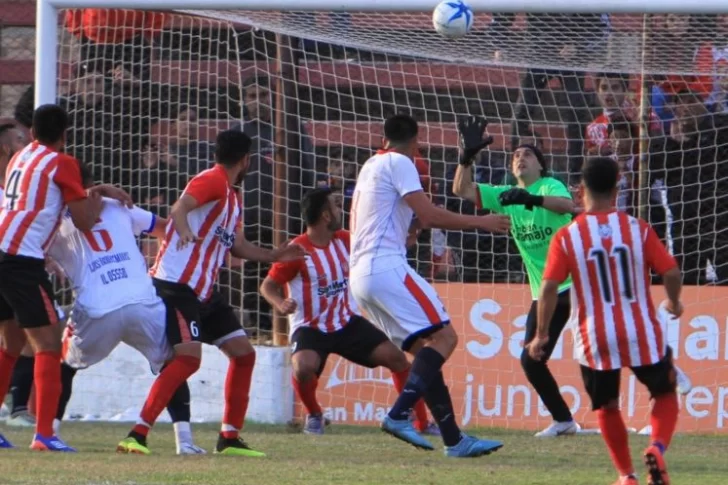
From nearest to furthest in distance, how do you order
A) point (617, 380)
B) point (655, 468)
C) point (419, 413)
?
point (655, 468)
point (617, 380)
point (419, 413)

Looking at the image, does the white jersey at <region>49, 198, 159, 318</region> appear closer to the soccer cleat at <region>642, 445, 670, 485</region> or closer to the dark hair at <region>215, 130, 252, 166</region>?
the dark hair at <region>215, 130, 252, 166</region>

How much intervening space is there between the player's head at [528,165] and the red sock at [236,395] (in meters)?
2.29

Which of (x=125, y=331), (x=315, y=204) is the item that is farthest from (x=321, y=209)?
(x=125, y=331)

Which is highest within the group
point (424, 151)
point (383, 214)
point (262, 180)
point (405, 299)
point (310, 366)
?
point (424, 151)

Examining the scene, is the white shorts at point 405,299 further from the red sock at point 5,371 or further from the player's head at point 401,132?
the red sock at point 5,371

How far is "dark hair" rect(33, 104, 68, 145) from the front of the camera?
27.4 ft

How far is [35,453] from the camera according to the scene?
8.11 metres

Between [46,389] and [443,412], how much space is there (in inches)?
82.7

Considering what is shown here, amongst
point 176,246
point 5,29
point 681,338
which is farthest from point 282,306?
point 5,29

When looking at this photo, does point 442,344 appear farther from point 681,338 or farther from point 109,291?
point 681,338

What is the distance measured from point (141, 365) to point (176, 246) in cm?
313

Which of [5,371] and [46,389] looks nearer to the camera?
[46,389]

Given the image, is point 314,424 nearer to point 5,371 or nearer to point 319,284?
point 319,284

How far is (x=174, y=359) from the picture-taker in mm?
8312
